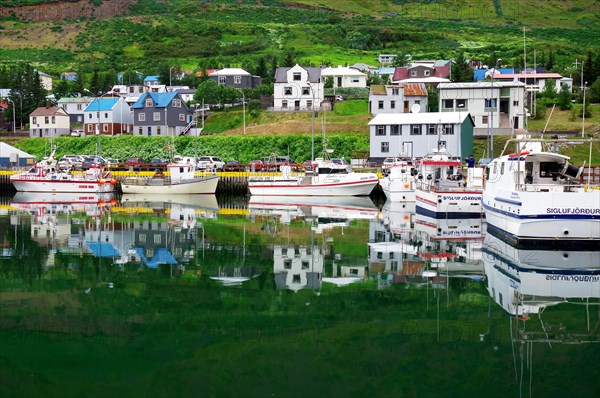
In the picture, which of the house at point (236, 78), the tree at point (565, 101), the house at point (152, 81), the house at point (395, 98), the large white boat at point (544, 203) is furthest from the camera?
the house at point (152, 81)

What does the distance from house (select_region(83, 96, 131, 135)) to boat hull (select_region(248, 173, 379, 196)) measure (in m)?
36.6

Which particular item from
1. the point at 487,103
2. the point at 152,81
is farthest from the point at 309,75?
the point at 152,81

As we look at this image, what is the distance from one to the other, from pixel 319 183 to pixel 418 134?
44.8 feet

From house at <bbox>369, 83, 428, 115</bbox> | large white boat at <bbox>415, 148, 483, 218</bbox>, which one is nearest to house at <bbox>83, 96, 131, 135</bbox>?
house at <bbox>369, 83, 428, 115</bbox>

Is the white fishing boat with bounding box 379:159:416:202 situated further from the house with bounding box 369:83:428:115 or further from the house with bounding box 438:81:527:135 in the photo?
the house with bounding box 369:83:428:115

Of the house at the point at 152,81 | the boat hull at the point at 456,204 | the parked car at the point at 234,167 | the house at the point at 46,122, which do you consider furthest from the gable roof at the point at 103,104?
the boat hull at the point at 456,204

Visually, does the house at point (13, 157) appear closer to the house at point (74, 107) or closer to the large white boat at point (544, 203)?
the house at point (74, 107)

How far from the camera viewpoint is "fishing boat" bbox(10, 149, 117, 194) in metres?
62.8

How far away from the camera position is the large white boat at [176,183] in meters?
62.7

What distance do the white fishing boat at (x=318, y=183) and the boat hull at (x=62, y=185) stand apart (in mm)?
12059

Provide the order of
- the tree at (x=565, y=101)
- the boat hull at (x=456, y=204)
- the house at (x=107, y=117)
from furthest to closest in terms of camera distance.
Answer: the house at (x=107, y=117) < the tree at (x=565, y=101) < the boat hull at (x=456, y=204)

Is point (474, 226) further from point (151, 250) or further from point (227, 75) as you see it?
point (227, 75)

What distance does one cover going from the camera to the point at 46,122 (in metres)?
90.1

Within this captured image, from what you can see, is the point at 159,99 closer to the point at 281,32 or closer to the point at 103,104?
the point at 103,104
